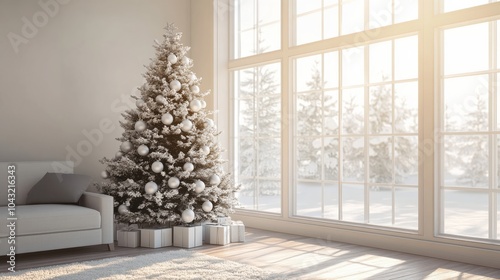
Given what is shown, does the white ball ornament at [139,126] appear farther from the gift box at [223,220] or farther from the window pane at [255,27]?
the window pane at [255,27]

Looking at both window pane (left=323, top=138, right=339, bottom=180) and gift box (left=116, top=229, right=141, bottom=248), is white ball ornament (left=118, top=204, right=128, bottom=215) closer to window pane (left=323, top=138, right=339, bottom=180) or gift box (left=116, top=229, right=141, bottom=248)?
gift box (left=116, top=229, right=141, bottom=248)

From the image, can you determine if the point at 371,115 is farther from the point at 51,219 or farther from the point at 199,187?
the point at 51,219

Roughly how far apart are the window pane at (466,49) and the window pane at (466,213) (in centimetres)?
114

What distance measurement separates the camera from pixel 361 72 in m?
5.59

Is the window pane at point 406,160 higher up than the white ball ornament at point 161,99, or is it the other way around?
the white ball ornament at point 161,99

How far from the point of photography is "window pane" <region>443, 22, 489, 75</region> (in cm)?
464

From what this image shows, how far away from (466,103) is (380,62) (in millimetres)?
1023

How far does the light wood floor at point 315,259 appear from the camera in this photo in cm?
414

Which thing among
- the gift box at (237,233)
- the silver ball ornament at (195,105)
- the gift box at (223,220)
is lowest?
the gift box at (237,233)

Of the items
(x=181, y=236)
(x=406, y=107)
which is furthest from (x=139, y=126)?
(x=406, y=107)

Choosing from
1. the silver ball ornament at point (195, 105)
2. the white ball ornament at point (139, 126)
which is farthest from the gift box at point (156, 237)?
the silver ball ornament at point (195, 105)

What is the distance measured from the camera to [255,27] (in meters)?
6.86

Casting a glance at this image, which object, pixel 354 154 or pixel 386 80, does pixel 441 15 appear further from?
pixel 354 154

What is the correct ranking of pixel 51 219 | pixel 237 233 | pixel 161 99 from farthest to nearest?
1. pixel 237 233
2. pixel 161 99
3. pixel 51 219
